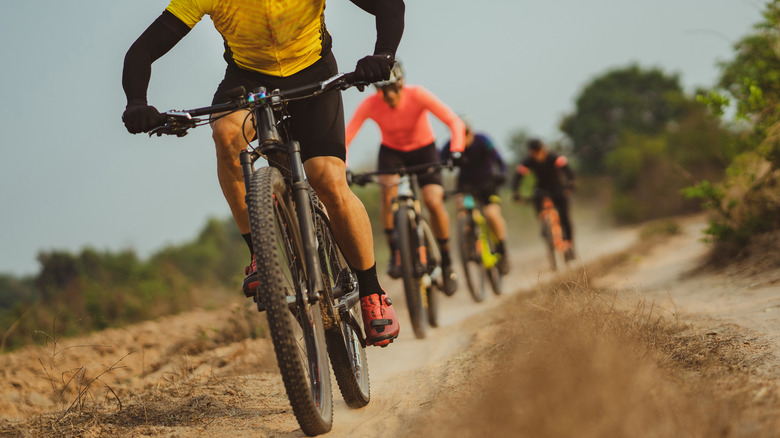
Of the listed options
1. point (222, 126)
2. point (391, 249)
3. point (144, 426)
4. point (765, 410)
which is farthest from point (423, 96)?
point (765, 410)

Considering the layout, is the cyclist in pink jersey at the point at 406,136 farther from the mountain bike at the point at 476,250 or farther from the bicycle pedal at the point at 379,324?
the bicycle pedal at the point at 379,324

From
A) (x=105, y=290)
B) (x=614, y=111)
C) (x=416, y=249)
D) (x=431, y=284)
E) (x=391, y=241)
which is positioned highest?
(x=614, y=111)

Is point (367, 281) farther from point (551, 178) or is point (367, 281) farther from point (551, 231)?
point (551, 178)

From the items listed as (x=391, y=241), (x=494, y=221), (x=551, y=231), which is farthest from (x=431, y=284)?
(x=551, y=231)

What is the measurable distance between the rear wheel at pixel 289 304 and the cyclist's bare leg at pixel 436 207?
3.95 meters

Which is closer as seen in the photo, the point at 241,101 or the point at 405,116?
the point at 241,101

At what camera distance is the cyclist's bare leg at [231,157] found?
9.85 feet

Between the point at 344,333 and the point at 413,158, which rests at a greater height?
the point at 413,158

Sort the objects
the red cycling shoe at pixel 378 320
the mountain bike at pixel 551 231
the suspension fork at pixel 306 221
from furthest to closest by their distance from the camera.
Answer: the mountain bike at pixel 551 231
the red cycling shoe at pixel 378 320
the suspension fork at pixel 306 221

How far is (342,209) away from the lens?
3.21m

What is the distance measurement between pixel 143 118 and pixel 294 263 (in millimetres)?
862

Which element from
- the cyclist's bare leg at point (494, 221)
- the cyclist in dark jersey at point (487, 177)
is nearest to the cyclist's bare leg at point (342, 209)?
the cyclist in dark jersey at point (487, 177)

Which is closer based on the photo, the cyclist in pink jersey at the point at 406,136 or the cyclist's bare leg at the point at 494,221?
the cyclist in pink jersey at the point at 406,136

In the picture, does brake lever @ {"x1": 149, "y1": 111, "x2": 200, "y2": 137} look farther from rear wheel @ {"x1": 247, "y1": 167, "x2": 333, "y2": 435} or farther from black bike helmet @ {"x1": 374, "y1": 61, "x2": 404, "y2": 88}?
black bike helmet @ {"x1": 374, "y1": 61, "x2": 404, "y2": 88}
